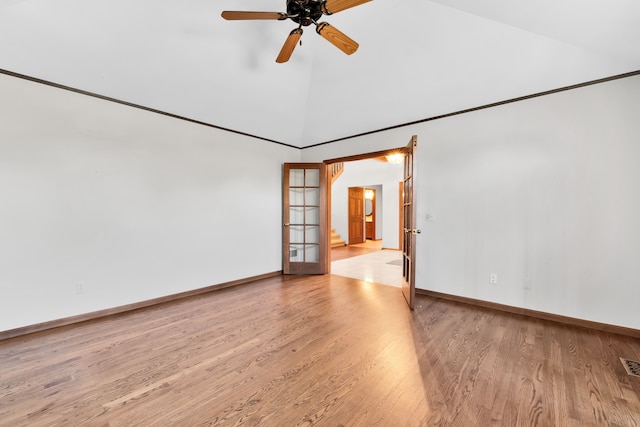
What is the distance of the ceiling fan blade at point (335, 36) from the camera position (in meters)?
2.11

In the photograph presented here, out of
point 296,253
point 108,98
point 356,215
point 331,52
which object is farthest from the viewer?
point 356,215

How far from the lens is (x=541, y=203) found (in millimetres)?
2934

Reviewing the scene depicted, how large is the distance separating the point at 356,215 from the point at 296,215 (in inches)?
198

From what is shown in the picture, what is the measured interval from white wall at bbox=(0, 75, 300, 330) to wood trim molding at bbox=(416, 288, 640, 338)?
3.24 metres

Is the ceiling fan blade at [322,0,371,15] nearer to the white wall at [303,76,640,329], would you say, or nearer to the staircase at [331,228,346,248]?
the white wall at [303,76,640,329]

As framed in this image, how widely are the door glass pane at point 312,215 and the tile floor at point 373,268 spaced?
3.64 ft

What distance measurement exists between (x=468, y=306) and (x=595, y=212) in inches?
65.5

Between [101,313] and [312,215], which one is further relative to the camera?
[312,215]

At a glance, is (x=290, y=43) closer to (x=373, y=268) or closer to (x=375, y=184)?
(x=373, y=268)

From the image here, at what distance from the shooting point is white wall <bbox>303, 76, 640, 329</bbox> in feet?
8.41

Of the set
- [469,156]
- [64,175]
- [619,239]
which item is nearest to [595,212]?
[619,239]

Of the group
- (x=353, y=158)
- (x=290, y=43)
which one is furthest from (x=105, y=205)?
(x=353, y=158)

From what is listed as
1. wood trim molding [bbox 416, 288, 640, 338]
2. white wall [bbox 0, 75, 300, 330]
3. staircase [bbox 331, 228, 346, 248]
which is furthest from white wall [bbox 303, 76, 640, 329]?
staircase [bbox 331, 228, 346, 248]

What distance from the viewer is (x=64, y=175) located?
276 centimetres
